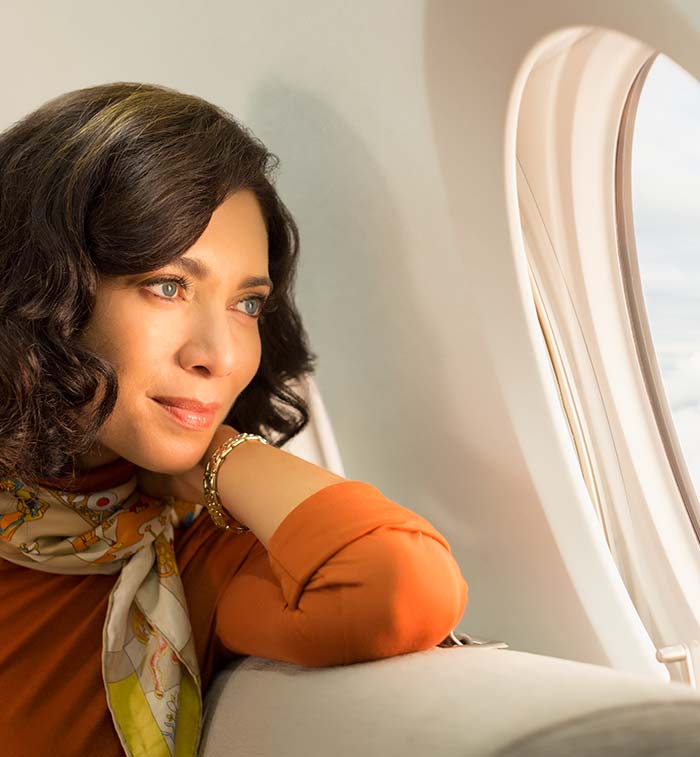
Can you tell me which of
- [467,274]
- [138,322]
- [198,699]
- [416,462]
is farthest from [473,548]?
[138,322]

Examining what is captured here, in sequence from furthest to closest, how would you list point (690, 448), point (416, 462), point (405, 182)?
point (416, 462), point (405, 182), point (690, 448)

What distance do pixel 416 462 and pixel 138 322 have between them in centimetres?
74

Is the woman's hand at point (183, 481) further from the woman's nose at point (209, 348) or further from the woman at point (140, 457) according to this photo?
the woman's nose at point (209, 348)

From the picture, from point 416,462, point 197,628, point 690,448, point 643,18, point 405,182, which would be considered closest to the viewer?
point 643,18

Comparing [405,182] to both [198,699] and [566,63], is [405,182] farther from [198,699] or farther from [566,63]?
[198,699]

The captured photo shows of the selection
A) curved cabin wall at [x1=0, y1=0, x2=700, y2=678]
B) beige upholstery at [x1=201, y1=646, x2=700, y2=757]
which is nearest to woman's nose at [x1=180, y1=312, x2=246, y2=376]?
beige upholstery at [x1=201, y1=646, x2=700, y2=757]

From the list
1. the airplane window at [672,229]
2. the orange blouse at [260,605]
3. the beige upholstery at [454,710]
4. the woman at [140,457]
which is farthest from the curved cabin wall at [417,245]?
the beige upholstery at [454,710]

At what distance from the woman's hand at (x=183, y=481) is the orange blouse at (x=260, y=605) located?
10cm

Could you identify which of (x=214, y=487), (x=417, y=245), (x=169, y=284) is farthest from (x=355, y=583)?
(x=417, y=245)

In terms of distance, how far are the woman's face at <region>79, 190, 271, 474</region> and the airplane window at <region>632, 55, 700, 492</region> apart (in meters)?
0.65

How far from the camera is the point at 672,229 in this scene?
1.47 m

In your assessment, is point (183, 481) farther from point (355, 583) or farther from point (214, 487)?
point (355, 583)

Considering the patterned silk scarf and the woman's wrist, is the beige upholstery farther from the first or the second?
the woman's wrist

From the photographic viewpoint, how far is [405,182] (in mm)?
1623
